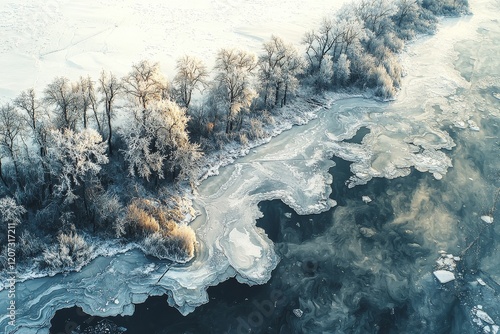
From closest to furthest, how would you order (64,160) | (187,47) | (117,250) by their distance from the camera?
(64,160) → (117,250) → (187,47)

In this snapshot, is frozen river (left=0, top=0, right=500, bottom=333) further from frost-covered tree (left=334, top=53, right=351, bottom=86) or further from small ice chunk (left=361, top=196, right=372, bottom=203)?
frost-covered tree (left=334, top=53, right=351, bottom=86)

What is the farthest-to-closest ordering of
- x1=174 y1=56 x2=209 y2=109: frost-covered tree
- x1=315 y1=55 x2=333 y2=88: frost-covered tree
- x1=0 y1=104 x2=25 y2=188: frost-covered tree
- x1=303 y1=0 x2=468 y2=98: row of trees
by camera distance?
x1=303 y1=0 x2=468 y2=98: row of trees < x1=315 y1=55 x2=333 y2=88: frost-covered tree < x1=174 y1=56 x2=209 y2=109: frost-covered tree < x1=0 y1=104 x2=25 y2=188: frost-covered tree

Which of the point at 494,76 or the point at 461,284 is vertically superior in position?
the point at 494,76

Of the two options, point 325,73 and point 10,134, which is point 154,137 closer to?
point 10,134

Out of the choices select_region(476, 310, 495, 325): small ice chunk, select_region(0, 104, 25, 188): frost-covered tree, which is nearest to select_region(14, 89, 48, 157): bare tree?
select_region(0, 104, 25, 188): frost-covered tree

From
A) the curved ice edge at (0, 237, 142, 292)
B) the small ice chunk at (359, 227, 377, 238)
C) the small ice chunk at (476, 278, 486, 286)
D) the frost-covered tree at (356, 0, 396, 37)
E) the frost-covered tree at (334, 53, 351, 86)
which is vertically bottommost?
the small ice chunk at (476, 278, 486, 286)

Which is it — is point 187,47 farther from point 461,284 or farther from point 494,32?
point 494,32

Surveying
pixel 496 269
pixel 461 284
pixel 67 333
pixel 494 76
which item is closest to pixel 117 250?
pixel 67 333
